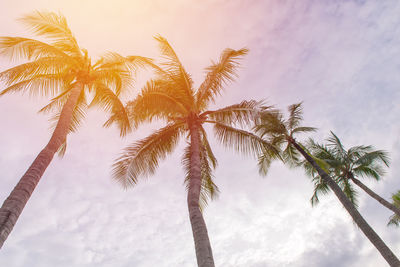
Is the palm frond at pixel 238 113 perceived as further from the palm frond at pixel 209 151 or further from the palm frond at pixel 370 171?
the palm frond at pixel 370 171

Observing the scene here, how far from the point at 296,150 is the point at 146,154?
8981mm

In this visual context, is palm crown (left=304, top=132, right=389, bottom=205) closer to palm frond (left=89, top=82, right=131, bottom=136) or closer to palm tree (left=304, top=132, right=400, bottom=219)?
palm tree (left=304, top=132, right=400, bottom=219)

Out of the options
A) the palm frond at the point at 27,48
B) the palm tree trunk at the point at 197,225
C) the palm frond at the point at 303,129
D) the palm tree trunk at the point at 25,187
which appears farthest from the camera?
the palm frond at the point at 303,129

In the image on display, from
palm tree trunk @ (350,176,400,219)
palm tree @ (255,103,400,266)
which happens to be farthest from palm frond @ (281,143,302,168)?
palm tree trunk @ (350,176,400,219)

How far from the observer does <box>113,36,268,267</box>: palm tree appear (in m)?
9.91

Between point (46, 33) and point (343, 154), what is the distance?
17805mm

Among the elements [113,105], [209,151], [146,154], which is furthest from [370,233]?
[113,105]

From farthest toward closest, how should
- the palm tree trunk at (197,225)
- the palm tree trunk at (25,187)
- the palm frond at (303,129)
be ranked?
the palm frond at (303,129)
the palm tree trunk at (197,225)
the palm tree trunk at (25,187)

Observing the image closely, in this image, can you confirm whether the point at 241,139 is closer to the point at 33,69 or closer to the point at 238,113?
the point at 238,113


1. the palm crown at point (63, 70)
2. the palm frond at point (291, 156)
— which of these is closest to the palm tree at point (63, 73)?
the palm crown at point (63, 70)

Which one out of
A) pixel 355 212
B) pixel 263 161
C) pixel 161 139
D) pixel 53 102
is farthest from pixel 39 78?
pixel 355 212

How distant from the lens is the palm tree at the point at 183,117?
32.5ft

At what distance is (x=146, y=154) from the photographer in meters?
10.2

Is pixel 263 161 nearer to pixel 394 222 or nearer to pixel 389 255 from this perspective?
→ pixel 389 255
